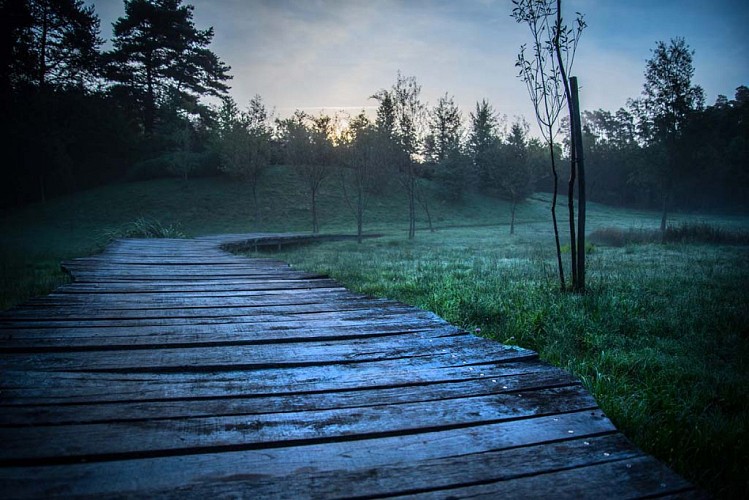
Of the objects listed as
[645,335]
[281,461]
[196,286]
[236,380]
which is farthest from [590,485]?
[196,286]

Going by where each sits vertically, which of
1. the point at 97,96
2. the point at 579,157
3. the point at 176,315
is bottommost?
the point at 176,315

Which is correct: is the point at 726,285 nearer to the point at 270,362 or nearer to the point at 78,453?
the point at 270,362

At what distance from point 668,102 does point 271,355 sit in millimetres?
29710

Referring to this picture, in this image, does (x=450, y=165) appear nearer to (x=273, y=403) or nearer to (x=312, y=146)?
Result: (x=312, y=146)

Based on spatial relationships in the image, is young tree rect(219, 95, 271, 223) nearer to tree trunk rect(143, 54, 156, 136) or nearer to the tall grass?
tree trunk rect(143, 54, 156, 136)

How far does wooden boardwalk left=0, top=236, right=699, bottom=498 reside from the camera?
127 centimetres

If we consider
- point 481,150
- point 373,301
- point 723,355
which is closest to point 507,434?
point 373,301

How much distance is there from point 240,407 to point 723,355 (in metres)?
4.40

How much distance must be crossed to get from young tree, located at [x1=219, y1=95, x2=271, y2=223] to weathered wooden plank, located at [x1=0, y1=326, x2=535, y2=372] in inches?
1035

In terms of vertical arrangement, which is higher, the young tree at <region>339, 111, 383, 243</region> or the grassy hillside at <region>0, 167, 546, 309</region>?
the young tree at <region>339, 111, 383, 243</region>

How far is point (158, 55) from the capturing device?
123ft

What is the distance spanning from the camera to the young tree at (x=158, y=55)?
36125 millimetres

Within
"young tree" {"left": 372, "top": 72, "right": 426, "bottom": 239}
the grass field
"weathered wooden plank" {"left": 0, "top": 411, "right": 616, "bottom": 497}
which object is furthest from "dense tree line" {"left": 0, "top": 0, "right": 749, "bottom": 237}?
"weathered wooden plank" {"left": 0, "top": 411, "right": 616, "bottom": 497}

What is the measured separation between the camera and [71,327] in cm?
288
